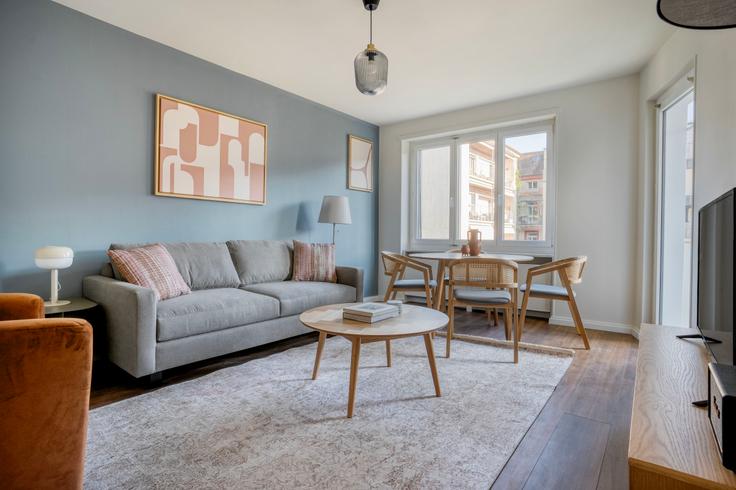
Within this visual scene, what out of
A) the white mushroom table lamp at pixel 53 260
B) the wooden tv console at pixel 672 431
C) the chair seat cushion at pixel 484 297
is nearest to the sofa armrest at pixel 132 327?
the white mushroom table lamp at pixel 53 260

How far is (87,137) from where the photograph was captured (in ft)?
8.74

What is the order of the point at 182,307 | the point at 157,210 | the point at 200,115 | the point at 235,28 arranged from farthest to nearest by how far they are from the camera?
the point at 200,115 → the point at 157,210 → the point at 235,28 → the point at 182,307

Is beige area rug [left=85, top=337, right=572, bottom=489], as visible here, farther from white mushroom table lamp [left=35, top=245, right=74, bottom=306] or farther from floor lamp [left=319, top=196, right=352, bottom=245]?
floor lamp [left=319, top=196, right=352, bottom=245]

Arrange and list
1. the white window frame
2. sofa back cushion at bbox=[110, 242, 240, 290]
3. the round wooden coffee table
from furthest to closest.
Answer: the white window frame < sofa back cushion at bbox=[110, 242, 240, 290] < the round wooden coffee table

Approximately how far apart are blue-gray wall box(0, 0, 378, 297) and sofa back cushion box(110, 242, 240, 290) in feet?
0.71

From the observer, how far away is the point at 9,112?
232 cm

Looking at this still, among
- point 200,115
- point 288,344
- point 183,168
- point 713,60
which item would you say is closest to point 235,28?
point 200,115

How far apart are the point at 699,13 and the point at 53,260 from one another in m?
3.15

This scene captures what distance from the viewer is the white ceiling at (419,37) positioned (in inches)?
99.0

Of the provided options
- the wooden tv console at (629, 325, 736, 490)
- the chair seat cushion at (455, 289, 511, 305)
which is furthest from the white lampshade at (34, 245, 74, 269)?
the wooden tv console at (629, 325, 736, 490)

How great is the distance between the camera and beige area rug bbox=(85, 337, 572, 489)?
1.41 metres

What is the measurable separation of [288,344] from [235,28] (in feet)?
8.12

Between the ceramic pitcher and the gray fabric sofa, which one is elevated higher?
the ceramic pitcher

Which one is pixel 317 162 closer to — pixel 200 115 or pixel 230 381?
pixel 200 115
